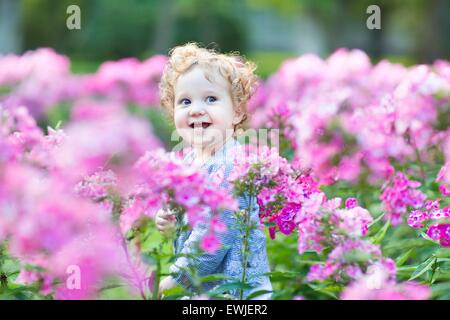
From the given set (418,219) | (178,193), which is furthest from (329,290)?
(178,193)

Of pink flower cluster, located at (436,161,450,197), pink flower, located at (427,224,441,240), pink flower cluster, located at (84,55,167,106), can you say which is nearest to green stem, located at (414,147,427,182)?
pink flower cluster, located at (436,161,450,197)

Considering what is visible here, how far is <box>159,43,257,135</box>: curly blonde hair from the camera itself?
10.5ft

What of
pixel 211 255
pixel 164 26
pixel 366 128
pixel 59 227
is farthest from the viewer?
pixel 164 26

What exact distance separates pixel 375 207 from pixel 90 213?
2184mm

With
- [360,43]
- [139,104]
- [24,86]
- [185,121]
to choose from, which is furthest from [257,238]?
[360,43]

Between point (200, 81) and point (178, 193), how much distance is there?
0.74m

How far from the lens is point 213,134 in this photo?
310 centimetres

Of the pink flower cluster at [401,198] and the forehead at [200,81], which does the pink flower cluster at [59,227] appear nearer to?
the forehead at [200,81]

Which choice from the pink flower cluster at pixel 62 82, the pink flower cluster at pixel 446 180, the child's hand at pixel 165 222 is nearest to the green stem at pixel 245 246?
the child's hand at pixel 165 222

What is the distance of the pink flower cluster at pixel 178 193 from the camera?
2.51m

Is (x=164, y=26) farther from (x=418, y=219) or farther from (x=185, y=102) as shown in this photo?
(x=418, y=219)

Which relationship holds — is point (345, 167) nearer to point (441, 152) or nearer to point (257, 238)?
point (441, 152)

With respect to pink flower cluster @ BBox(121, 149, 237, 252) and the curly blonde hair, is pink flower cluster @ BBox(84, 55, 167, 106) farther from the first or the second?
pink flower cluster @ BBox(121, 149, 237, 252)

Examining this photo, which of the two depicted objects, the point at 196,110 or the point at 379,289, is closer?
the point at 379,289
